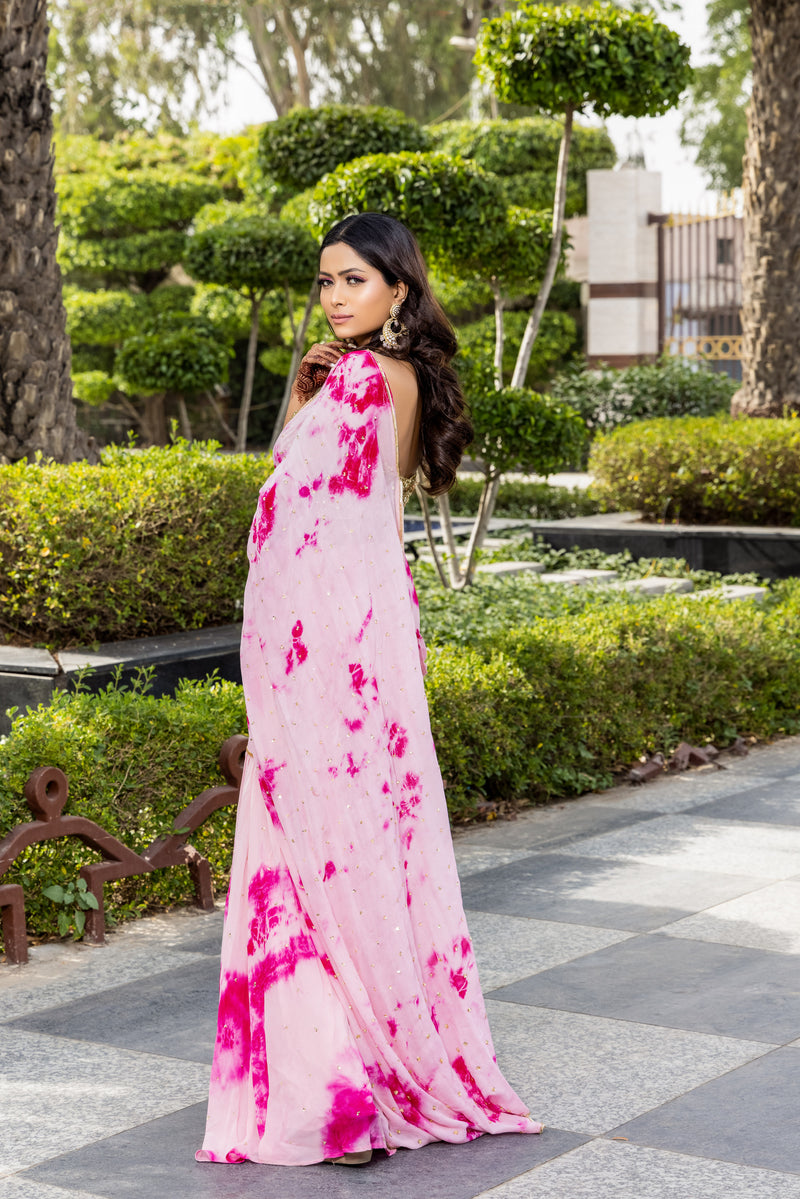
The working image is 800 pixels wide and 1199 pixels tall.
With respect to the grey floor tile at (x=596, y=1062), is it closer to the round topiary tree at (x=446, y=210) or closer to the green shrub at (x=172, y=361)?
the round topiary tree at (x=446, y=210)

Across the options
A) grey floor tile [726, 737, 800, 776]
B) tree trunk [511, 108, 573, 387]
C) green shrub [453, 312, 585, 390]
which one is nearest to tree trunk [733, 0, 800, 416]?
green shrub [453, 312, 585, 390]

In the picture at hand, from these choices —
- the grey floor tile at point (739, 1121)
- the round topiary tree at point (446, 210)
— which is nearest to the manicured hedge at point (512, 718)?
the round topiary tree at point (446, 210)

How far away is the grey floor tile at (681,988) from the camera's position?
3990mm

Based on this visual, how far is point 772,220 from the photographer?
45.6 feet

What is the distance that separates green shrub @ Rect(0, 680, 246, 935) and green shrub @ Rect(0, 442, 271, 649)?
126 cm

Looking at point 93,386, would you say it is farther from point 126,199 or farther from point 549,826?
point 549,826

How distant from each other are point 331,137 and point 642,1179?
35.6 feet

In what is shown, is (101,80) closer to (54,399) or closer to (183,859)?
(54,399)

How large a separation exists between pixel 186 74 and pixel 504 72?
76.3ft

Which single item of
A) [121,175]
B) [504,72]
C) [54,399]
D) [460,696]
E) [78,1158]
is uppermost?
[121,175]

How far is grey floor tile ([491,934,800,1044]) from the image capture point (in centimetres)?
399

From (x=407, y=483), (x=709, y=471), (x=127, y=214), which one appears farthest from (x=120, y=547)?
(x=127, y=214)

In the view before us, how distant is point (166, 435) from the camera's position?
Answer: 74.5ft

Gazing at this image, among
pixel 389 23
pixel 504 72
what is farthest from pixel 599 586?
pixel 389 23
